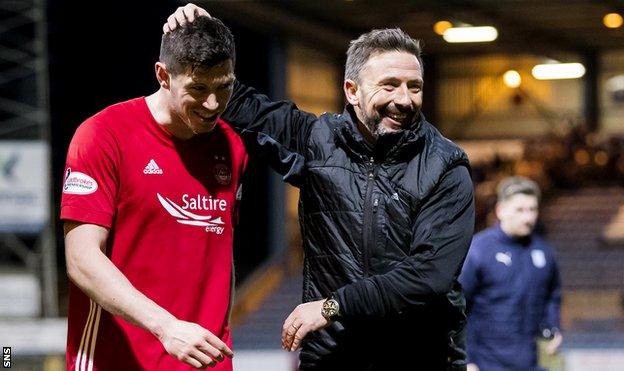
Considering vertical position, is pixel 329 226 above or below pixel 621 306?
above

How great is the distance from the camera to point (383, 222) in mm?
3904

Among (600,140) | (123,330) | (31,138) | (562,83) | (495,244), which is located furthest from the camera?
(562,83)

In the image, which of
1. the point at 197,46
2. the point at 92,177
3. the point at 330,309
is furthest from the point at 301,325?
the point at 197,46

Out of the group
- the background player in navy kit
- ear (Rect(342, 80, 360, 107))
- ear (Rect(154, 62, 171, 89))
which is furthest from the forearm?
the background player in navy kit

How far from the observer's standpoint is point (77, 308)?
12.4 feet

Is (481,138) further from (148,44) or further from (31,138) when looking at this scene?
(31,138)

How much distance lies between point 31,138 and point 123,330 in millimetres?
14307

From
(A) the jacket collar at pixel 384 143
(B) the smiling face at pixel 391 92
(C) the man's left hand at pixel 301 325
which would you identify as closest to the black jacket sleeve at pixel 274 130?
(A) the jacket collar at pixel 384 143

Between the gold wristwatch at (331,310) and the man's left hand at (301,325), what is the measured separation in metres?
0.01

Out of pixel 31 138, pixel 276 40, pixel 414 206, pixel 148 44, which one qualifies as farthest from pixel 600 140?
pixel 414 206

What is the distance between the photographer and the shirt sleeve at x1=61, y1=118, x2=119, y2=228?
3.61 metres

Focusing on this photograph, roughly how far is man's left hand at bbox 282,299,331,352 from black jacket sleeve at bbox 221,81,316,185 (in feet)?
1.59

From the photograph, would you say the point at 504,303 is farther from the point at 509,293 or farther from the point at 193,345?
the point at 193,345

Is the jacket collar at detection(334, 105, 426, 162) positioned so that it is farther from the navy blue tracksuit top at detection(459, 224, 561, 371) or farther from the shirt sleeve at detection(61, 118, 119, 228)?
the navy blue tracksuit top at detection(459, 224, 561, 371)
